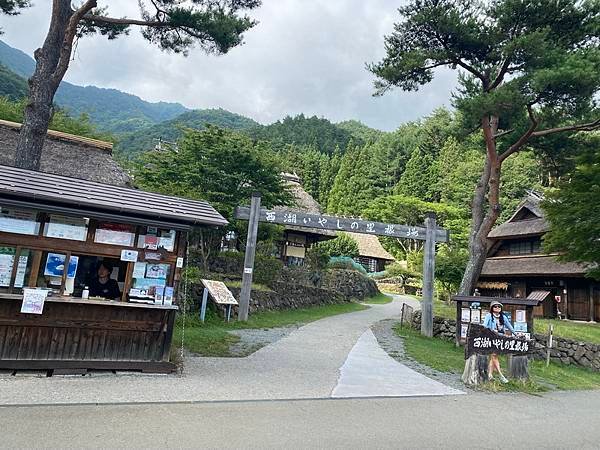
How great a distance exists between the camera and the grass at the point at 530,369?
820 centimetres

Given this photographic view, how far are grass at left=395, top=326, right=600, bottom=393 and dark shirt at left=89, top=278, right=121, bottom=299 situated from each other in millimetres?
6944

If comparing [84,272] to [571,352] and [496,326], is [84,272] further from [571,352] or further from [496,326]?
[571,352]

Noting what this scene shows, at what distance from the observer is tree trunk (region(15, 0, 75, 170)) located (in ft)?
29.8

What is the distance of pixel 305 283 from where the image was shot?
71.7ft

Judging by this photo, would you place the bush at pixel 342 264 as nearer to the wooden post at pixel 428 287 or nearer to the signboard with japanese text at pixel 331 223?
the signboard with japanese text at pixel 331 223

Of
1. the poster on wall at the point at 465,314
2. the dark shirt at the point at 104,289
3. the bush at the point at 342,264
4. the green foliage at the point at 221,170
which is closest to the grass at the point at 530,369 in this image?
the poster on wall at the point at 465,314

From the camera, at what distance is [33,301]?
6102mm

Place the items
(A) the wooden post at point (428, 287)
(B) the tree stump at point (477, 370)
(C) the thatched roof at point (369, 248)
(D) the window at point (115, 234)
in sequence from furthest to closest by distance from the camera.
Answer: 1. (C) the thatched roof at point (369, 248)
2. (A) the wooden post at point (428, 287)
3. (B) the tree stump at point (477, 370)
4. (D) the window at point (115, 234)

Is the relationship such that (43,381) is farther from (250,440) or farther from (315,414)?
(315,414)

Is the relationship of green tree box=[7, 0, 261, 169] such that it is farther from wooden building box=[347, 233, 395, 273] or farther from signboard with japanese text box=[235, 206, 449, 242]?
wooden building box=[347, 233, 395, 273]

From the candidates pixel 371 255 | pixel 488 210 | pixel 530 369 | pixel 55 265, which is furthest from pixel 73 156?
pixel 371 255

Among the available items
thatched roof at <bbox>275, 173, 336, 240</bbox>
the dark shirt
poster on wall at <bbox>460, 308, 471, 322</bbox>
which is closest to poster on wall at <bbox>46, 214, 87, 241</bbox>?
the dark shirt

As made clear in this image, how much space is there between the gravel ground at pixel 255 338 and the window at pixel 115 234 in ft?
11.4

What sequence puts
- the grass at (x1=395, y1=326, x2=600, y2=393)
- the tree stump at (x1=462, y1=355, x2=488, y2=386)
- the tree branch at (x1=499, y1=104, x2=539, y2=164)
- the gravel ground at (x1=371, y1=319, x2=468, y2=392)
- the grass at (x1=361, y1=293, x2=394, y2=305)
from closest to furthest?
1. the tree stump at (x1=462, y1=355, x2=488, y2=386)
2. the grass at (x1=395, y1=326, x2=600, y2=393)
3. the gravel ground at (x1=371, y1=319, x2=468, y2=392)
4. the tree branch at (x1=499, y1=104, x2=539, y2=164)
5. the grass at (x1=361, y1=293, x2=394, y2=305)
